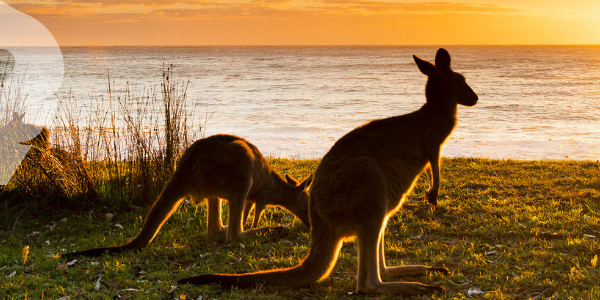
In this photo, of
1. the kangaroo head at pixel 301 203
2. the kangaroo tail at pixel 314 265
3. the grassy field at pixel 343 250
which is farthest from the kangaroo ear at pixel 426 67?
the kangaroo head at pixel 301 203

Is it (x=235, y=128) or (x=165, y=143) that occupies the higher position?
(x=165, y=143)

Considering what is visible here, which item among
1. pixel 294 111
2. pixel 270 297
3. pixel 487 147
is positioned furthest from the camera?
pixel 294 111

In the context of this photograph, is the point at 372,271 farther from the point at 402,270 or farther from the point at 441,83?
the point at 441,83

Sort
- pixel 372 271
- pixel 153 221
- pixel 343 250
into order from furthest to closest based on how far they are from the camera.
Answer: pixel 343 250 < pixel 153 221 < pixel 372 271

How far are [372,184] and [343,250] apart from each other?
7.07ft

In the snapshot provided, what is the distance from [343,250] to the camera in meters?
5.62

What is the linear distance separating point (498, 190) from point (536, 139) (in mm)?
9964

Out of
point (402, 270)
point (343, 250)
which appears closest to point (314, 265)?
point (402, 270)

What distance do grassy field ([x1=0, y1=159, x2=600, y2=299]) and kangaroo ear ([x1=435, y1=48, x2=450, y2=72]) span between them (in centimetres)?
206

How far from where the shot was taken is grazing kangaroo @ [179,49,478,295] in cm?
370

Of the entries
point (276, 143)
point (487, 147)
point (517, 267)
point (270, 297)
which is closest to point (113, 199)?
point (270, 297)

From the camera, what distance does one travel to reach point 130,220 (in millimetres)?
6773

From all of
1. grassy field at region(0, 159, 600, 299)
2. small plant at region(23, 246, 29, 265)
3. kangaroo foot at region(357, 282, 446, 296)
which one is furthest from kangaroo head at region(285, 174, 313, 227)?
small plant at region(23, 246, 29, 265)

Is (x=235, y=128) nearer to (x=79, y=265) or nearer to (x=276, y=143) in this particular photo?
(x=276, y=143)
